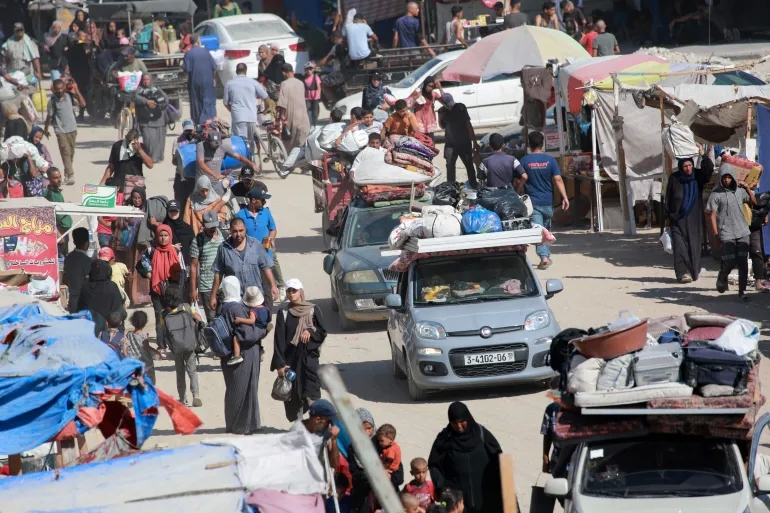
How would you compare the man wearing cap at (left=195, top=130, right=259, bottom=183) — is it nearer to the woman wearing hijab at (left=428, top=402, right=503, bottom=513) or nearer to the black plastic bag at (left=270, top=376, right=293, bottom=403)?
the black plastic bag at (left=270, top=376, right=293, bottom=403)

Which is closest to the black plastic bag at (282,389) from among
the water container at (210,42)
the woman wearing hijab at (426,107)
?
the woman wearing hijab at (426,107)

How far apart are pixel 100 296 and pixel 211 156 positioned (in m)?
5.14

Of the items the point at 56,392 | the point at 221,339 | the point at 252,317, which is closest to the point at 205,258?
the point at 252,317

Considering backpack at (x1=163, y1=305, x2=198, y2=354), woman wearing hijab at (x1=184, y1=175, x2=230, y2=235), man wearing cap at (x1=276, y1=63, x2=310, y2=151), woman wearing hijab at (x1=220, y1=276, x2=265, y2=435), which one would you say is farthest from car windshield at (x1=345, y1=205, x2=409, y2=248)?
man wearing cap at (x1=276, y1=63, x2=310, y2=151)

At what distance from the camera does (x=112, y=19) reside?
36.0m

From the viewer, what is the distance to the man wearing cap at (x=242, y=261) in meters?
14.9

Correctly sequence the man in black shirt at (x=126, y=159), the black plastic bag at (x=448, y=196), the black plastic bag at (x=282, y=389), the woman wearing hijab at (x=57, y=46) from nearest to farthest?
1. the black plastic bag at (x=282, y=389)
2. the black plastic bag at (x=448, y=196)
3. the man in black shirt at (x=126, y=159)
4. the woman wearing hijab at (x=57, y=46)

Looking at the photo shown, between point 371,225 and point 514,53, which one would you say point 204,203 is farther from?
point 514,53

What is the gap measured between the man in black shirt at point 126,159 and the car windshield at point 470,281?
26.9 feet

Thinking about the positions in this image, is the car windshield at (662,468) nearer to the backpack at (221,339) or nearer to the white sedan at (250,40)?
the backpack at (221,339)

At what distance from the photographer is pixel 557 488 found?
8531mm

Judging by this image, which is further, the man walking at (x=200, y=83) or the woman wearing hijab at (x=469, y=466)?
the man walking at (x=200, y=83)

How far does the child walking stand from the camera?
12.8m

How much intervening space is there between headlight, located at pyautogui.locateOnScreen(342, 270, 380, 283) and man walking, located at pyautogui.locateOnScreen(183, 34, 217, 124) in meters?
11.9
